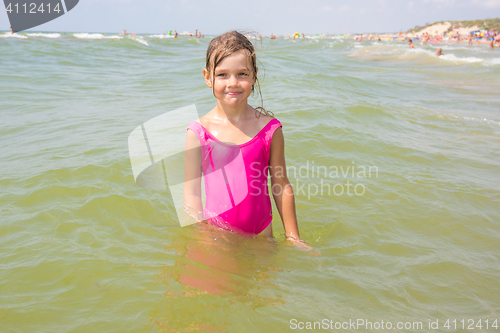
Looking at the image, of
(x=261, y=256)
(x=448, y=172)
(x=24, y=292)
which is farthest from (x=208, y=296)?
(x=448, y=172)

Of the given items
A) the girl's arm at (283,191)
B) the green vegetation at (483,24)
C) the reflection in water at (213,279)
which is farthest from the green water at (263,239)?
the green vegetation at (483,24)

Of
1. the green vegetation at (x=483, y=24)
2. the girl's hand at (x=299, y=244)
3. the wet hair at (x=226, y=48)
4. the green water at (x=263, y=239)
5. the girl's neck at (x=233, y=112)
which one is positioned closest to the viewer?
the green water at (x=263, y=239)

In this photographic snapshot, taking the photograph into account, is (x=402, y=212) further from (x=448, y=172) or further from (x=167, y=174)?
(x=167, y=174)

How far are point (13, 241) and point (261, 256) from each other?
5.05 feet

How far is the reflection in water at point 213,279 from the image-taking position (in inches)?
63.6

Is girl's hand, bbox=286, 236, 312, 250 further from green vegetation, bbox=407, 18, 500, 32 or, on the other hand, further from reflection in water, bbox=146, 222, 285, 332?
green vegetation, bbox=407, 18, 500, 32

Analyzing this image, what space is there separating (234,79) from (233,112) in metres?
0.22

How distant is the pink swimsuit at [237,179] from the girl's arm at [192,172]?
4 centimetres

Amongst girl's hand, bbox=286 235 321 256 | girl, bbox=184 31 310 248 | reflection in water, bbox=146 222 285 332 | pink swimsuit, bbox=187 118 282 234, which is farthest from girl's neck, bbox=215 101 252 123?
girl's hand, bbox=286 235 321 256

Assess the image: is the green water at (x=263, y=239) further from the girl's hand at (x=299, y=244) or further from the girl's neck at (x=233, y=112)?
the girl's neck at (x=233, y=112)

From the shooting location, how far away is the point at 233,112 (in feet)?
7.43

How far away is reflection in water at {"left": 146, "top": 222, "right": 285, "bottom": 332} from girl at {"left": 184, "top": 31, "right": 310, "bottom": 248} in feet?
0.46

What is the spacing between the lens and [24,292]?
5.93 feet

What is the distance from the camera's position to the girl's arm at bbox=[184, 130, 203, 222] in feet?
7.50
